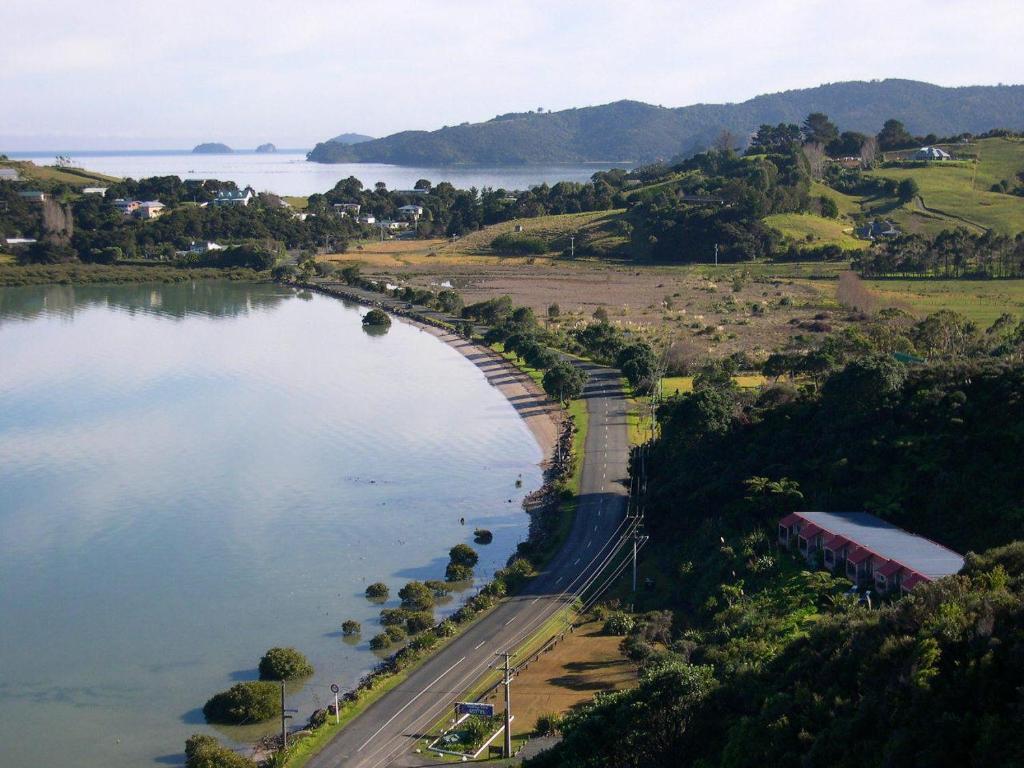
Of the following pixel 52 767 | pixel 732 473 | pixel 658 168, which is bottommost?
pixel 52 767

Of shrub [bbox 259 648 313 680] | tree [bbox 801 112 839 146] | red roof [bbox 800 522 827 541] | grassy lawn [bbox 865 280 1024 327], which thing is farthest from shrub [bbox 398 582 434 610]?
tree [bbox 801 112 839 146]

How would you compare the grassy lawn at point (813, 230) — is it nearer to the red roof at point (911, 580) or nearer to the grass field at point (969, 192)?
the grass field at point (969, 192)

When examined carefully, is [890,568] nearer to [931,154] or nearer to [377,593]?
[377,593]

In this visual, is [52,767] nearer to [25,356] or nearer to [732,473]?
[732,473]

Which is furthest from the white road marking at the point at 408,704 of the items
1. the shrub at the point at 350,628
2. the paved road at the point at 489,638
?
the shrub at the point at 350,628

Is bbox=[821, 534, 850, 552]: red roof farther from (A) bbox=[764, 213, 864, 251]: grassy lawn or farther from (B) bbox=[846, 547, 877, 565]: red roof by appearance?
(A) bbox=[764, 213, 864, 251]: grassy lawn

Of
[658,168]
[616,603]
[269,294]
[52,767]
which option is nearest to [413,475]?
[616,603]
